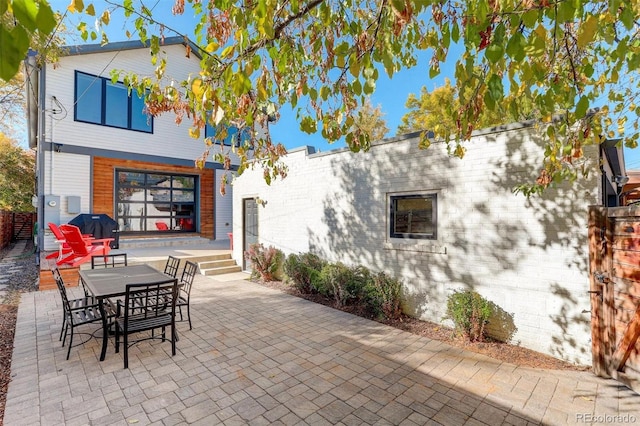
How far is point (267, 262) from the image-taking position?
8.22 meters

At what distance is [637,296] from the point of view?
10.3ft

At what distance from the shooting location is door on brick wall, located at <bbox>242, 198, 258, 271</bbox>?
366 inches

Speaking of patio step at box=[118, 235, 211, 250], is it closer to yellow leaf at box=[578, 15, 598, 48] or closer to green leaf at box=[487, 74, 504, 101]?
green leaf at box=[487, 74, 504, 101]

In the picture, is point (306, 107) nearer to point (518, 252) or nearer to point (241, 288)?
point (518, 252)

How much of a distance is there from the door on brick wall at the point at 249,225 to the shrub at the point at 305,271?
2.36 meters

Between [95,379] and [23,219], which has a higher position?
[23,219]

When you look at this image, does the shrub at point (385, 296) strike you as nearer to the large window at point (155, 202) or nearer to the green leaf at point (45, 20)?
the green leaf at point (45, 20)

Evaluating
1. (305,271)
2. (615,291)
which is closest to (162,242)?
(305,271)

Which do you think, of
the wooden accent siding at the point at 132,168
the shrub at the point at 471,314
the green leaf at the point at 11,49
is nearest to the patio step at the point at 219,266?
the wooden accent siding at the point at 132,168

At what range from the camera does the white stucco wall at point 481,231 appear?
12.9 feet

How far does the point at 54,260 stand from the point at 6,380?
6.23m

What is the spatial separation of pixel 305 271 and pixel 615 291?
5.14 m

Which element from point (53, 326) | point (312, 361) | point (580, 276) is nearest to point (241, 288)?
point (53, 326)

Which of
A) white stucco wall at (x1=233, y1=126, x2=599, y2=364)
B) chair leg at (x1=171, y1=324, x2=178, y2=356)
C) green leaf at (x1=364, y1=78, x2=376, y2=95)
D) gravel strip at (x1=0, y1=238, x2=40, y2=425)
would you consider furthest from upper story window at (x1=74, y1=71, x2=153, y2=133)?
green leaf at (x1=364, y1=78, x2=376, y2=95)
